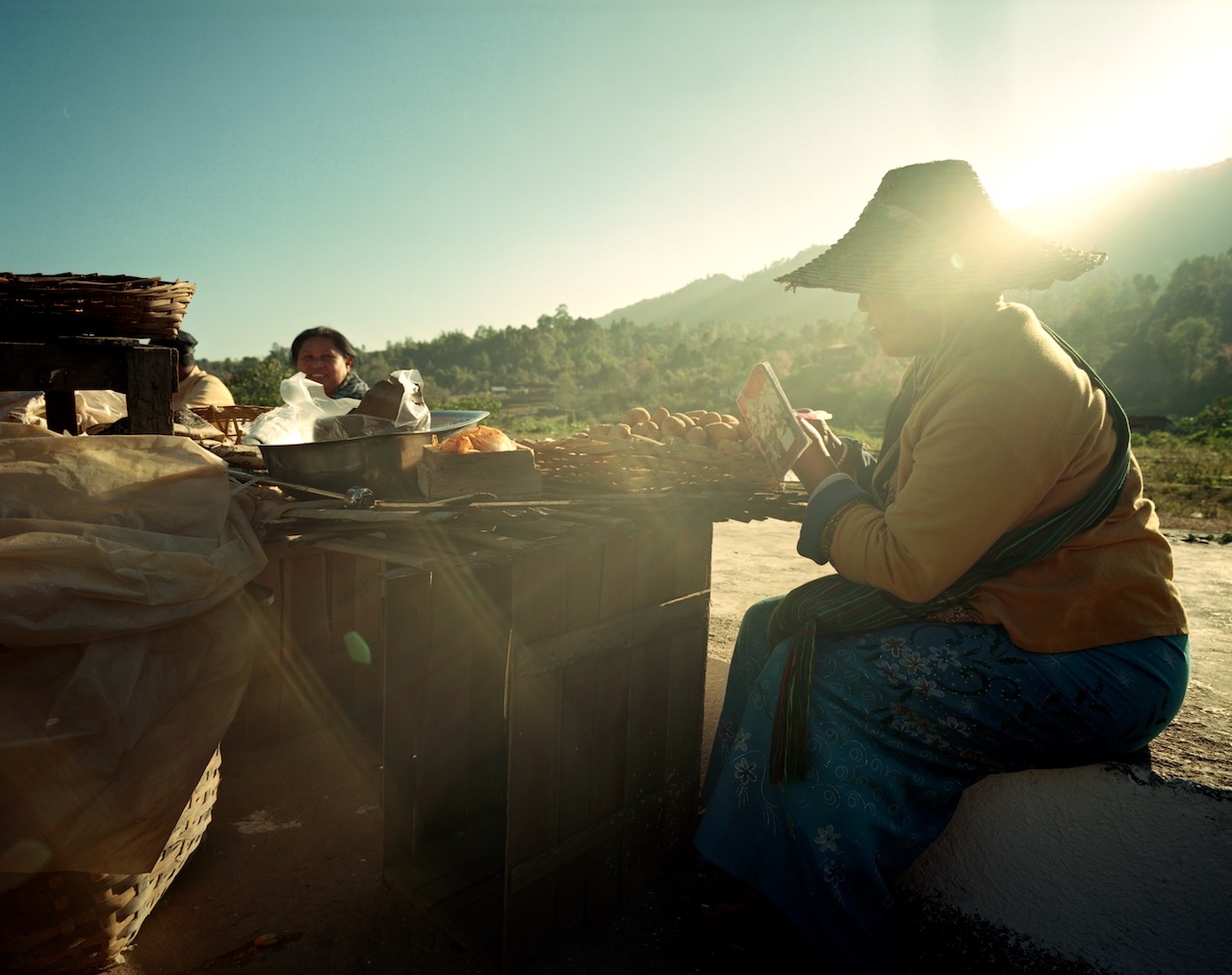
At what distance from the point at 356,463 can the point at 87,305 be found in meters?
1.28

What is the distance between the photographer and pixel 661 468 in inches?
101

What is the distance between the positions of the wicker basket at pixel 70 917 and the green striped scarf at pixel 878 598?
1713 millimetres

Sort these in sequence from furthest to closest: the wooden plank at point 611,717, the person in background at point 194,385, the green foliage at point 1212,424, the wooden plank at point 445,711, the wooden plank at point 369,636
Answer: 1. the green foliage at point 1212,424
2. the person in background at point 194,385
3. the wooden plank at point 369,636
4. the wooden plank at point 445,711
5. the wooden plank at point 611,717

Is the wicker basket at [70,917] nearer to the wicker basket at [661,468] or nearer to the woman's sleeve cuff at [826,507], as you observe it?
the wicker basket at [661,468]

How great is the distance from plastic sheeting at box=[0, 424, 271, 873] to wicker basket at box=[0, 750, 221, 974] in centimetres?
24

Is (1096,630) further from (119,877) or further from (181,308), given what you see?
(181,308)

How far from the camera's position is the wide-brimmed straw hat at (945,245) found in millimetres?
1877

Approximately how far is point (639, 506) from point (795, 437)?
0.51 metres

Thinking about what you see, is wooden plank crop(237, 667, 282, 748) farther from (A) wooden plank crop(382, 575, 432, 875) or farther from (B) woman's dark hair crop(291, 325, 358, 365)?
(B) woman's dark hair crop(291, 325, 358, 365)

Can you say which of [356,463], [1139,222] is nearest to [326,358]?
[356,463]

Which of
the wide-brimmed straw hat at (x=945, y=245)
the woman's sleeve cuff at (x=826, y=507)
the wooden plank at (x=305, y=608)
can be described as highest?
the wide-brimmed straw hat at (x=945, y=245)

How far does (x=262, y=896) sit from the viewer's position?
7.61ft

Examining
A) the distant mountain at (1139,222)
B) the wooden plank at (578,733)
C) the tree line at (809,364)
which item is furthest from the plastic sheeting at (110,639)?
the distant mountain at (1139,222)

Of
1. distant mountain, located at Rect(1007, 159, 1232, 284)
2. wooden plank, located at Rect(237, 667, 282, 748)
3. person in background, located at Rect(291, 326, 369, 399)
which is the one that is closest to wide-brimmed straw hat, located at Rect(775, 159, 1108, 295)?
wooden plank, located at Rect(237, 667, 282, 748)
